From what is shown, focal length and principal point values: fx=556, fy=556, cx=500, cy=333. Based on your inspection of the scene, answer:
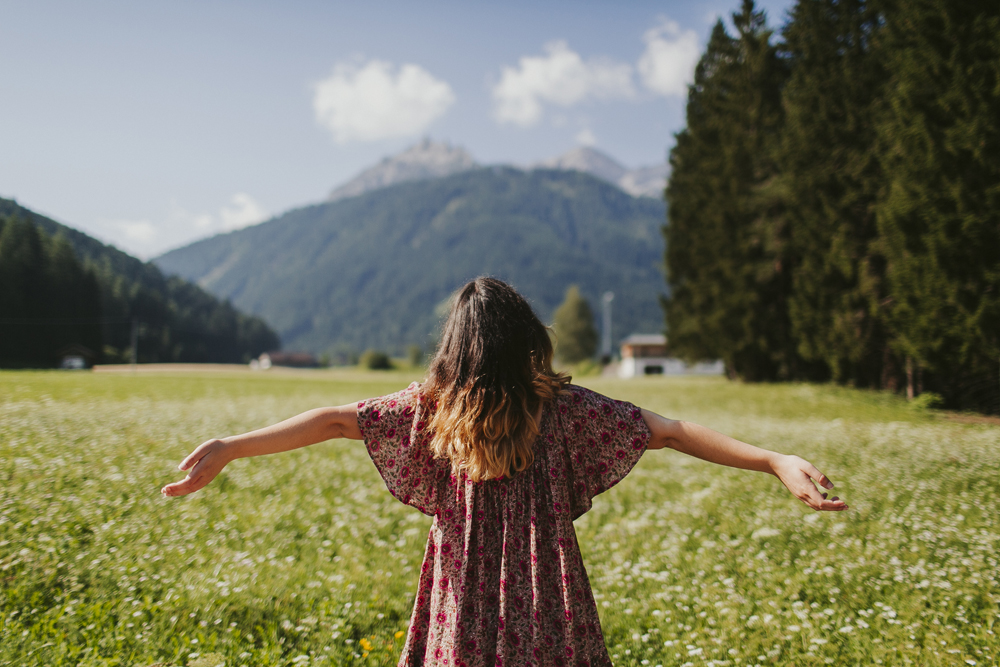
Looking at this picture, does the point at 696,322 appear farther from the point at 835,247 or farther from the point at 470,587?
the point at 470,587

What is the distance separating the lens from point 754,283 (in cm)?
2689

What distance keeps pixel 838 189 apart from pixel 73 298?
4262 cm

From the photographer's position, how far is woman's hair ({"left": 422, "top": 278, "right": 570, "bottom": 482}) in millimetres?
2137

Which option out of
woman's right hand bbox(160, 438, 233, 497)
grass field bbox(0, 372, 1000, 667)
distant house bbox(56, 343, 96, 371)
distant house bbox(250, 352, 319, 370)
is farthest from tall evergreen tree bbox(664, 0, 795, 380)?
distant house bbox(250, 352, 319, 370)

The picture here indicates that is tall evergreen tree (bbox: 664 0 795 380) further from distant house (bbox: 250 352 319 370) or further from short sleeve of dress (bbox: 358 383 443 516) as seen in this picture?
distant house (bbox: 250 352 319 370)

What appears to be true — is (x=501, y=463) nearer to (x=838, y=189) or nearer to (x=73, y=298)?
(x=838, y=189)

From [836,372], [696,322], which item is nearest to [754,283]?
[696,322]

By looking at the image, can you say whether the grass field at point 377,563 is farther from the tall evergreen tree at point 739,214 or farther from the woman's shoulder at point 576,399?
the tall evergreen tree at point 739,214

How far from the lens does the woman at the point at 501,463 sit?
2.18 meters

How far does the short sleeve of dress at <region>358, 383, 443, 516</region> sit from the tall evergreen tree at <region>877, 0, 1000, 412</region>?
15.2 metres

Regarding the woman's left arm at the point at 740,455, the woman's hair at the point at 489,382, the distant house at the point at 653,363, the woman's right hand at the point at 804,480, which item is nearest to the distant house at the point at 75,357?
the woman's hair at the point at 489,382

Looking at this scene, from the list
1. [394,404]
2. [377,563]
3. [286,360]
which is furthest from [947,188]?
[286,360]

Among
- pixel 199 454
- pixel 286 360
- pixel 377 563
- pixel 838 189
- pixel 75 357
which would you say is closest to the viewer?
pixel 199 454

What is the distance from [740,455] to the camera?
7.43 ft
